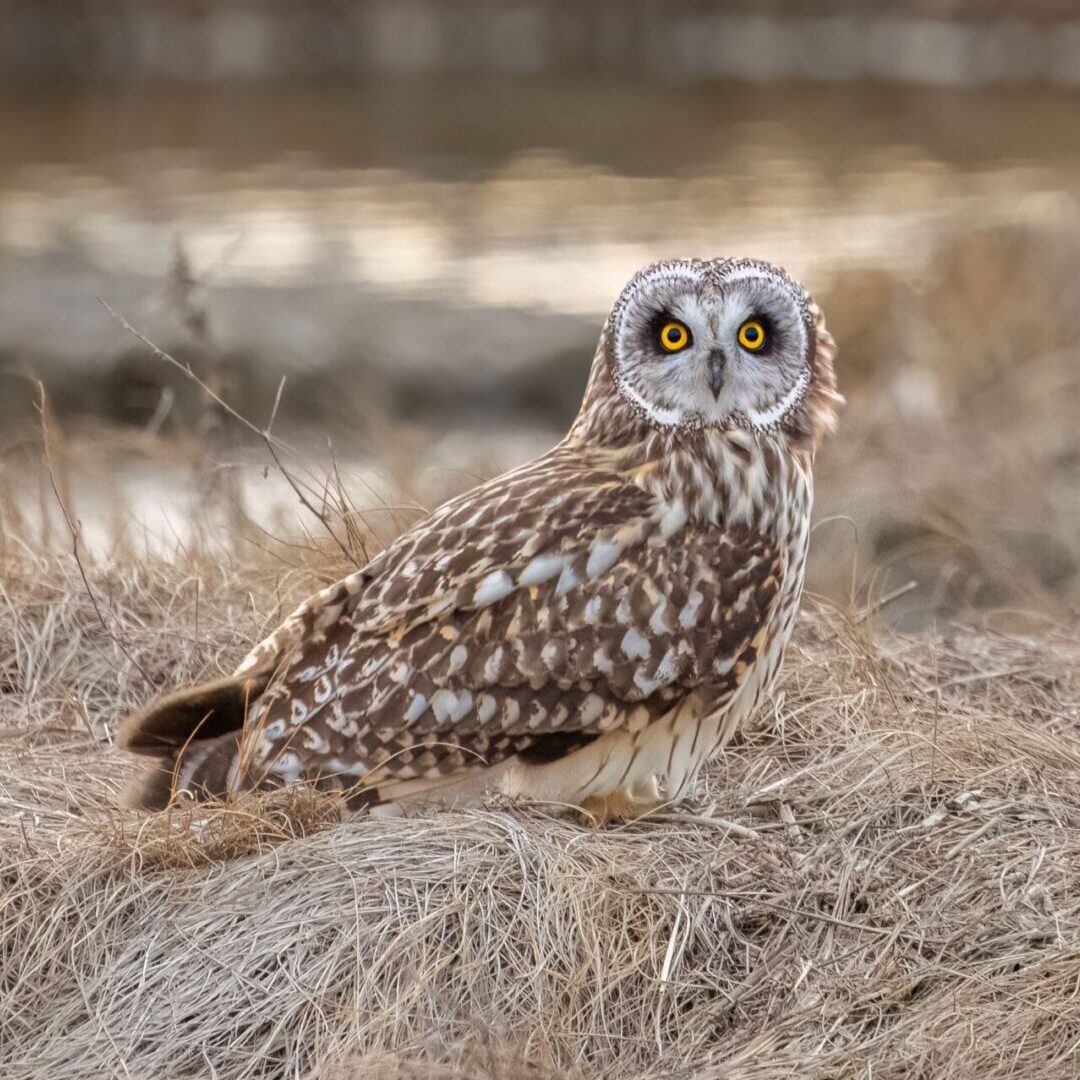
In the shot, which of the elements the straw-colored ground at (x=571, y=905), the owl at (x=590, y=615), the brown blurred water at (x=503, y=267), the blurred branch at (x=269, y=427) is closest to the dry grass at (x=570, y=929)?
the straw-colored ground at (x=571, y=905)

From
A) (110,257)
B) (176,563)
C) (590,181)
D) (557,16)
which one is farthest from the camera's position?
(557,16)

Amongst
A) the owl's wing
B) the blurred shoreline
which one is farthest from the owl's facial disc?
the blurred shoreline

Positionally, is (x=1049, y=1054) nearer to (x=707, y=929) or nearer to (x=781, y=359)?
(x=707, y=929)

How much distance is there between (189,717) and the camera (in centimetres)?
357

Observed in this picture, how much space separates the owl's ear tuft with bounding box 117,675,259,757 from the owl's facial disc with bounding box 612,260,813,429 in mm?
991

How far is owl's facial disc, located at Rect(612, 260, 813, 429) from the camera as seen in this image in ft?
11.2

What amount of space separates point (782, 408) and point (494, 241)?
30.8 ft

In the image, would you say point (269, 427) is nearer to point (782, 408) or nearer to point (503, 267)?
point (782, 408)

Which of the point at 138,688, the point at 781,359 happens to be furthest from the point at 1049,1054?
the point at 138,688

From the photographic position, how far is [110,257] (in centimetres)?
1200

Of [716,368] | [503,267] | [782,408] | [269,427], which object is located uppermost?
[716,368]

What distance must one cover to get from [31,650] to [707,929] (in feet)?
6.34

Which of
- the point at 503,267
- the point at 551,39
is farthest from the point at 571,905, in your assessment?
the point at 551,39

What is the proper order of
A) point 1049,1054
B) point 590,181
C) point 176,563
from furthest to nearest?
point 590,181
point 176,563
point 1049,1054
